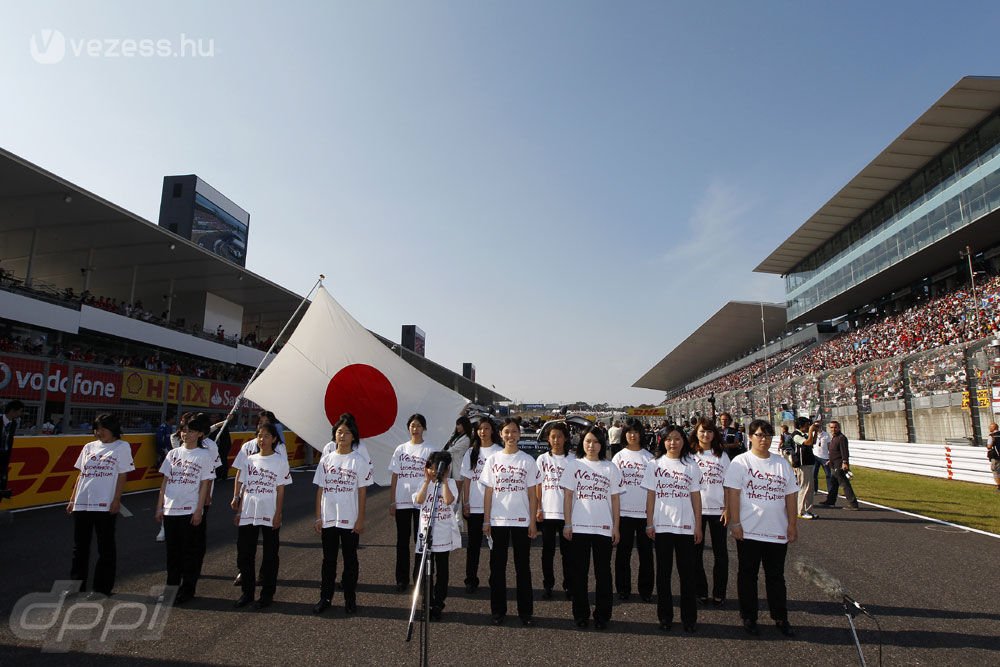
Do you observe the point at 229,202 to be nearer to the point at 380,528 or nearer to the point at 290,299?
the point at 290,299

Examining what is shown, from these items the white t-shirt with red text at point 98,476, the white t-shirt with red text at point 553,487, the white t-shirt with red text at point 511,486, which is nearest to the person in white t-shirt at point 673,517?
the white t-shirt with red text at point 553,487

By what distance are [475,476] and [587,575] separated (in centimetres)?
179

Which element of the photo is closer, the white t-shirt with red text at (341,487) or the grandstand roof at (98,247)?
the white t-shirt with red text at (341,487)

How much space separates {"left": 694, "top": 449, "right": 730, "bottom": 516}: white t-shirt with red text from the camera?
19.4ft

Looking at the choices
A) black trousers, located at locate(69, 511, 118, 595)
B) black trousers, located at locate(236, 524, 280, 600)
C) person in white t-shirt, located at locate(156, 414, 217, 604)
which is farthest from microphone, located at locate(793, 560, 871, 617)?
black trousers, located at locate(69, 511, 118, 595)

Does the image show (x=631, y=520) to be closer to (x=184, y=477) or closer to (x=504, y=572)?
(x=504, y=572)

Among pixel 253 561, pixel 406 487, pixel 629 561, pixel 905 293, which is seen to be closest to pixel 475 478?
pixel 406 487

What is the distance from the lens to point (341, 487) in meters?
5.15

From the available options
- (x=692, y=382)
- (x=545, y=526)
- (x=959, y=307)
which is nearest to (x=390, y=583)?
(x=545, y=526)

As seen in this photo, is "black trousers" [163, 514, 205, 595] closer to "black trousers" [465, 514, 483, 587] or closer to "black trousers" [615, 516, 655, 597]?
"black trousers" [465, 514, 483, 587]

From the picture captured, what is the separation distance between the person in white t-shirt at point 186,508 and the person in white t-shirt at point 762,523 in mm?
4911

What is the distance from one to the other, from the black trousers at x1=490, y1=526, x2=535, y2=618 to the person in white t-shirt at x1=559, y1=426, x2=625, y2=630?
15.2 inches

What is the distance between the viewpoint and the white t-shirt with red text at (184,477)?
5332 millimetres
